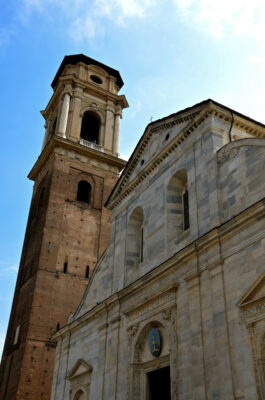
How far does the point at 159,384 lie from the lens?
13.4 m

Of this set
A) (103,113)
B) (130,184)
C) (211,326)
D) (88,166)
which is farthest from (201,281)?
(103,113)

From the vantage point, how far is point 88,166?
32719 millimetres

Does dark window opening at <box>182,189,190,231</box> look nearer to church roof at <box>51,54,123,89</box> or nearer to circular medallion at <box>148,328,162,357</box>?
circular medallion at <box>148,328,162,357</box>

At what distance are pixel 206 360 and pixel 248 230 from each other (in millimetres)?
3215

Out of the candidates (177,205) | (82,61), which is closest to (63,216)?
(82,61)

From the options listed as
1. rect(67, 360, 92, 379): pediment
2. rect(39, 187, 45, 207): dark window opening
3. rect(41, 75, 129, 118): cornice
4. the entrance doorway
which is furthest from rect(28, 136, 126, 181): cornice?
the entrance doorway

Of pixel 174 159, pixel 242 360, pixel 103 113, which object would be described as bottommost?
pixel 242 360

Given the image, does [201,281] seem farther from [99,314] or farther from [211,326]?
[99,314]

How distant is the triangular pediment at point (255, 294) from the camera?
10259 millimetres

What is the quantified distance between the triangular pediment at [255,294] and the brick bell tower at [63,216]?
16.4 m

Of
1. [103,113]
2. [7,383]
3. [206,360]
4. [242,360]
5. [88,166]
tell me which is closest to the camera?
[242,360]

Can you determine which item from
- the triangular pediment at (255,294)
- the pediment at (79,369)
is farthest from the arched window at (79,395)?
the triangular pediment at (255,294)

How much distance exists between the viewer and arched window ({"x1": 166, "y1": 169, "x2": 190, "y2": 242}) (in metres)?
14.8

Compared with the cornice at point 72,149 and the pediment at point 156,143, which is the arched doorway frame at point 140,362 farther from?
the cornice at point 72,149
